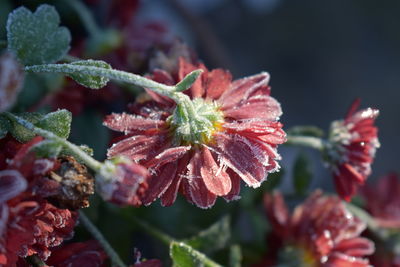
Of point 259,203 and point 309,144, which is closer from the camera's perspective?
point 309,144

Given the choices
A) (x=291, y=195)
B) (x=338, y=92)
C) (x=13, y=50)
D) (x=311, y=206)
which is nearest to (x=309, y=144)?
(x=311, y=206)

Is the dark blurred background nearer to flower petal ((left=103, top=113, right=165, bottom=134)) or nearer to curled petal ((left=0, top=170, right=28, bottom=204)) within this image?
flower petal ((left=103, top=113, right=165, bottom=134))

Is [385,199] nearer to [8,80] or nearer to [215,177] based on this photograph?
[215,177]

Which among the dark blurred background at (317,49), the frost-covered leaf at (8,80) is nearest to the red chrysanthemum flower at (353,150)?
the frost-covered leaf at (8,80)

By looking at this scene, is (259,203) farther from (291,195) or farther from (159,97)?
(159,97)

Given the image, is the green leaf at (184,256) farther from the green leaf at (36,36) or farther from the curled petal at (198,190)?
the green leaf at (36,36)
